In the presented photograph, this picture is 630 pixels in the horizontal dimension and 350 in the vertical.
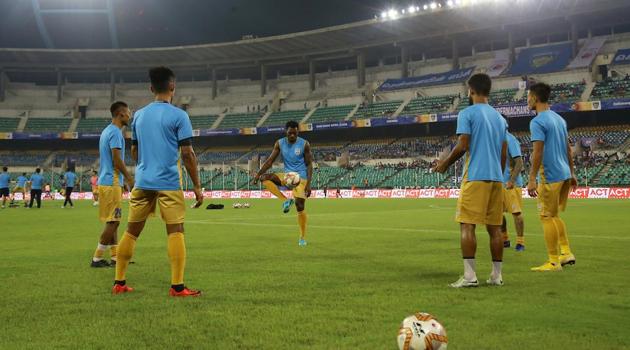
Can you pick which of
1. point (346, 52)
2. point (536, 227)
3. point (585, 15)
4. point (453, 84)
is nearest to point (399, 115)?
point (453, 84)

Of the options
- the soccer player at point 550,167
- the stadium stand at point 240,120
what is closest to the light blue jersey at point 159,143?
the soccer player at point 550,167

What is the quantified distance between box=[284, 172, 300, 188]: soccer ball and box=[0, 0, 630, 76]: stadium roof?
4550 centimetres

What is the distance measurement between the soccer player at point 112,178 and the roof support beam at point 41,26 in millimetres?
64305

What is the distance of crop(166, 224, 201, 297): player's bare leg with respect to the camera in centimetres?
582

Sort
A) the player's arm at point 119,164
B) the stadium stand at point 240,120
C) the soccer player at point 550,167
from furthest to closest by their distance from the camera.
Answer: the stadium stand at point 240,120 < the player's arm at point 119,164 < the soccer player at point 550,167

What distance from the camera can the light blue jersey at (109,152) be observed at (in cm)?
866

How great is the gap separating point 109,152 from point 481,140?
5.51 meters

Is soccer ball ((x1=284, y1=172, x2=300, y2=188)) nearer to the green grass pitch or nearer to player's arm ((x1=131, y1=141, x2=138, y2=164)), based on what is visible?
the green grass pitch

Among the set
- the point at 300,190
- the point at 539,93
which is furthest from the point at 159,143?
the point at 300,190

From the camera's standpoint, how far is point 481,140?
6617 millimetres

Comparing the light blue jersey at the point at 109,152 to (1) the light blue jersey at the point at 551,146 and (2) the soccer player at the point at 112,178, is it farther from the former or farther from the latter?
(1) the light blue jersey at the point at 551,146

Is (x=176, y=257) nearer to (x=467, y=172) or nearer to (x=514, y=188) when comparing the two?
(x=467, y=172)

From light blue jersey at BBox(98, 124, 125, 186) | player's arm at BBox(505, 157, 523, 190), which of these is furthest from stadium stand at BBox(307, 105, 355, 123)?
light blue jersey at BBox(98, 124, 125, 186)

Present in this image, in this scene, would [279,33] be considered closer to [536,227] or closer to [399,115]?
[399,115]
